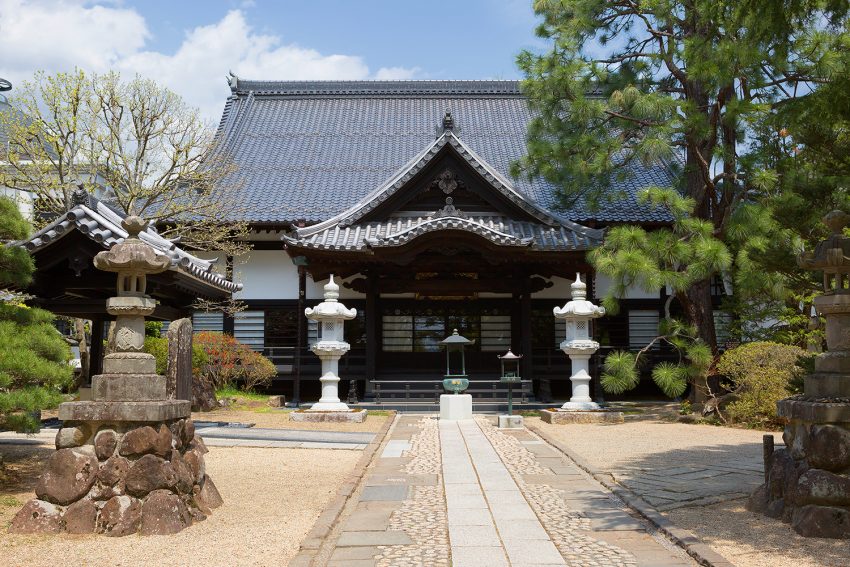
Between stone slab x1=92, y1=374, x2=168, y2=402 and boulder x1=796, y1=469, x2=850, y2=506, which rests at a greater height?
stone slab x1=92, y1=374, x2=168, y2=402

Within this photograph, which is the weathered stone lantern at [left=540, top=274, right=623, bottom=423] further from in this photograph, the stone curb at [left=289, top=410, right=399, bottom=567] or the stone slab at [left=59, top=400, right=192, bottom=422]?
the stone slab at [left=59, top=400, right=192, bottom=422]

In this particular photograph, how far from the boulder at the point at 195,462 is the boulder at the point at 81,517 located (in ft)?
2.74

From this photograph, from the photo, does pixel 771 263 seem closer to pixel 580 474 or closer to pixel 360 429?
pixel 580 474

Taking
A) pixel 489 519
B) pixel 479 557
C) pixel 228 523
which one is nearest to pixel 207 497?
pixel 228 523

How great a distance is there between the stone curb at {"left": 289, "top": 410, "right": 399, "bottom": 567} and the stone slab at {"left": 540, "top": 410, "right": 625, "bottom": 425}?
518cm

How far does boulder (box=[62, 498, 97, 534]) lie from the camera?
5.35 m

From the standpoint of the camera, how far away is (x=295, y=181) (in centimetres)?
2062

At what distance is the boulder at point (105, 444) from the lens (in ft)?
18.2

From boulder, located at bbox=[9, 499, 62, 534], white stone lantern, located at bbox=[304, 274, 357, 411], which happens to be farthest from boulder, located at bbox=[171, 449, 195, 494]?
white stone lantern, located at bbox=[304, 274, 357, 411]

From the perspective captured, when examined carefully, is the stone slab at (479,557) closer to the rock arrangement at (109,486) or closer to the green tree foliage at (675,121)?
the rock arrangement at (109,486)

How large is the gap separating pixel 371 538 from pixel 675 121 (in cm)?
1056

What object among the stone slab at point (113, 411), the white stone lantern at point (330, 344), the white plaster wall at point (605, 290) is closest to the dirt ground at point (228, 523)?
the stone slab at point (113, 411)

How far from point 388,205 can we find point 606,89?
5991mm

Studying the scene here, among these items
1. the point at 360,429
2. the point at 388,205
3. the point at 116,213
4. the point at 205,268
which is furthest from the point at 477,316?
the point at 116,213
